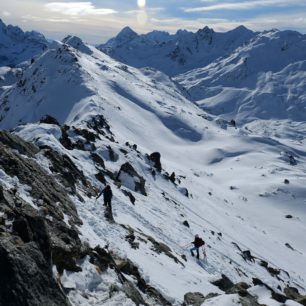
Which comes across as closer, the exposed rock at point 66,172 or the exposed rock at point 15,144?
the exposed rock at point 15,144

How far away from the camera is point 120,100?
6594 inches

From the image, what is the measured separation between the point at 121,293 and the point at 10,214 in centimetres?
462

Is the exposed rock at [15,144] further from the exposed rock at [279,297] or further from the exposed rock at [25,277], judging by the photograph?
the exposed rock at [279,297]

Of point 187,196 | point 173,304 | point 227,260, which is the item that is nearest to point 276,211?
point 187,196

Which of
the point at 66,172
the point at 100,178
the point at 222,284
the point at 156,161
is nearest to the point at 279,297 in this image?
the point at 222,284

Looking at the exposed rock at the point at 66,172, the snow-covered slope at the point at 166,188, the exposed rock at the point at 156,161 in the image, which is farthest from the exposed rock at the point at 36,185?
the exposed rock at the point at 156,161

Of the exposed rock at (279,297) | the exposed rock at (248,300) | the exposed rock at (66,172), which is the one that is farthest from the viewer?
the exposed rock at (66,172)

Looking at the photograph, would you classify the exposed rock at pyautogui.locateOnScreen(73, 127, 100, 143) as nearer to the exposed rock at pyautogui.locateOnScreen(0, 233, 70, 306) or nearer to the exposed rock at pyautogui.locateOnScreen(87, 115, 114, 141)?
the exposed rock at pyautogui.locateOnScreen(87, 115, 114, 141)

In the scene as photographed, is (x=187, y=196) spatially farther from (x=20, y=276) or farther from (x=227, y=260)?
(x=20, y=276)

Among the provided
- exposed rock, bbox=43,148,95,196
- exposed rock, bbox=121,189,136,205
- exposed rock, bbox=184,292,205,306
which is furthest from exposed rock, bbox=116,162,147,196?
exposed rock, bbox=184,292,205,306

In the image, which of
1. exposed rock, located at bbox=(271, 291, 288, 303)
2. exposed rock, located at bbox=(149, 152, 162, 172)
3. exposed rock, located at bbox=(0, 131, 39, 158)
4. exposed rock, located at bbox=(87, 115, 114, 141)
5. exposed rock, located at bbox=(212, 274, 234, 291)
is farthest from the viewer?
exposed rock, located at bbox=(87, 115, 114, 141)

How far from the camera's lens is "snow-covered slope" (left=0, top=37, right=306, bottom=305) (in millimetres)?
24281

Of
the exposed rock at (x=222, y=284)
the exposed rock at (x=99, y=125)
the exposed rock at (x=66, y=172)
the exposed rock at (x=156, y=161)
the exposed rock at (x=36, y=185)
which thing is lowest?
the exposed rock at (x=156, y=161)

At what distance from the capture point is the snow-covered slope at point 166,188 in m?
24.3
